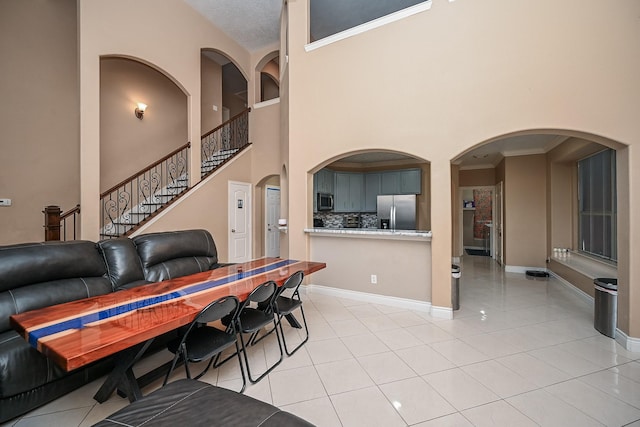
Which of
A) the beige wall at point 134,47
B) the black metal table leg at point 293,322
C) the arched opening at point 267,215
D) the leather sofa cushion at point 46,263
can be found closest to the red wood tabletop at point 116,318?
the leather sofa cushion at point 46,263

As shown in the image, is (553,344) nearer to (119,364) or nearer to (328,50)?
(119,364)

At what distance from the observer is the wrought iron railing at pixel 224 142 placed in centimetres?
646

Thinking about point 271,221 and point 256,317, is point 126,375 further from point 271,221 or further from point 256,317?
point 271,221

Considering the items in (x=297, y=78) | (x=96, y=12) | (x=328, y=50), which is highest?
(x=96, y=12)

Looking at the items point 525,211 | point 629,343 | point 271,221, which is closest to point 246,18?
point 271,221

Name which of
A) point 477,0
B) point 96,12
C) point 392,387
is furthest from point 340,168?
point 392,387

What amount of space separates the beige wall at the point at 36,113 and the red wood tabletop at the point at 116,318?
150 inches

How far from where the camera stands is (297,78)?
14.8ft

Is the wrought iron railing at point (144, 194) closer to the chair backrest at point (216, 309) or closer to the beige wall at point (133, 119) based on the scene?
the beige wall at point (133, 119)

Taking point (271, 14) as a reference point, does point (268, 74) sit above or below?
below

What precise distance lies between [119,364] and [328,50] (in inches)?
179

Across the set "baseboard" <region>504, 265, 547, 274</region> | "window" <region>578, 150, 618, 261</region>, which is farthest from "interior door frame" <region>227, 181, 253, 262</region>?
"window" <region>578, 150, 618, 261</region>

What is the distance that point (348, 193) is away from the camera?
24.5 feet

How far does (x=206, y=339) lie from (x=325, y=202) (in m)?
5.33
